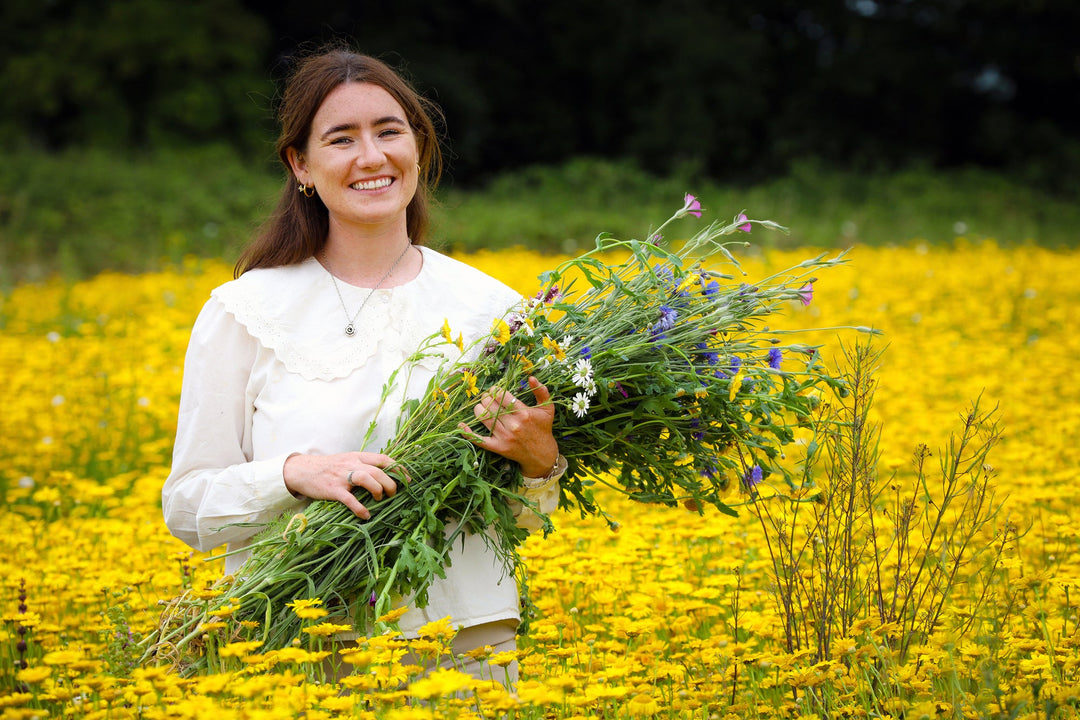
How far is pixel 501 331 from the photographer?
91.4 inches

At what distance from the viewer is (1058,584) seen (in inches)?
102

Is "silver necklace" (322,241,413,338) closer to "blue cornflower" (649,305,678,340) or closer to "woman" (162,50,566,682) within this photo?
"woman" (162,50,566,682)

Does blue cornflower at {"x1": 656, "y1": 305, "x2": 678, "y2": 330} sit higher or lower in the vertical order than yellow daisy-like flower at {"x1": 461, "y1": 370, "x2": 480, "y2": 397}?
higher

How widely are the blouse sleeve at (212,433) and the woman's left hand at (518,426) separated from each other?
46cm

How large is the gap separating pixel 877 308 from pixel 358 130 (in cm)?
565

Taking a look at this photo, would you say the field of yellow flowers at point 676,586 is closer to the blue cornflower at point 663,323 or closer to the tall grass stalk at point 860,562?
the tall grass stalk at point 860,562

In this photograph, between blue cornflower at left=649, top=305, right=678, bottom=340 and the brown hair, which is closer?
blue cornflower at left=649, top=305, right=678, bottom=340

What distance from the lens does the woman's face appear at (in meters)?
2.53

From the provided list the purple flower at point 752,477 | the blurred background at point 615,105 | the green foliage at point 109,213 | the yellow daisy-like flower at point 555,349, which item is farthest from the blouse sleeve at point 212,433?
the blurred background at point 615,105

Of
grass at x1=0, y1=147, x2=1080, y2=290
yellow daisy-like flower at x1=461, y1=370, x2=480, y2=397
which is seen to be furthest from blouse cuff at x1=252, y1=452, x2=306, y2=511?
grass at x1=0, y1=147, x2=1080, y2=290

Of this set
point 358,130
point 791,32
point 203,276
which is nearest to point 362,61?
point 358,130

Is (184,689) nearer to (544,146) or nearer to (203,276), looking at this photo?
(203,276)

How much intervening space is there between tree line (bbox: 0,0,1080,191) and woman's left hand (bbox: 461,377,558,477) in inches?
647

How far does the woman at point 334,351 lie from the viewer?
235 centimetres
